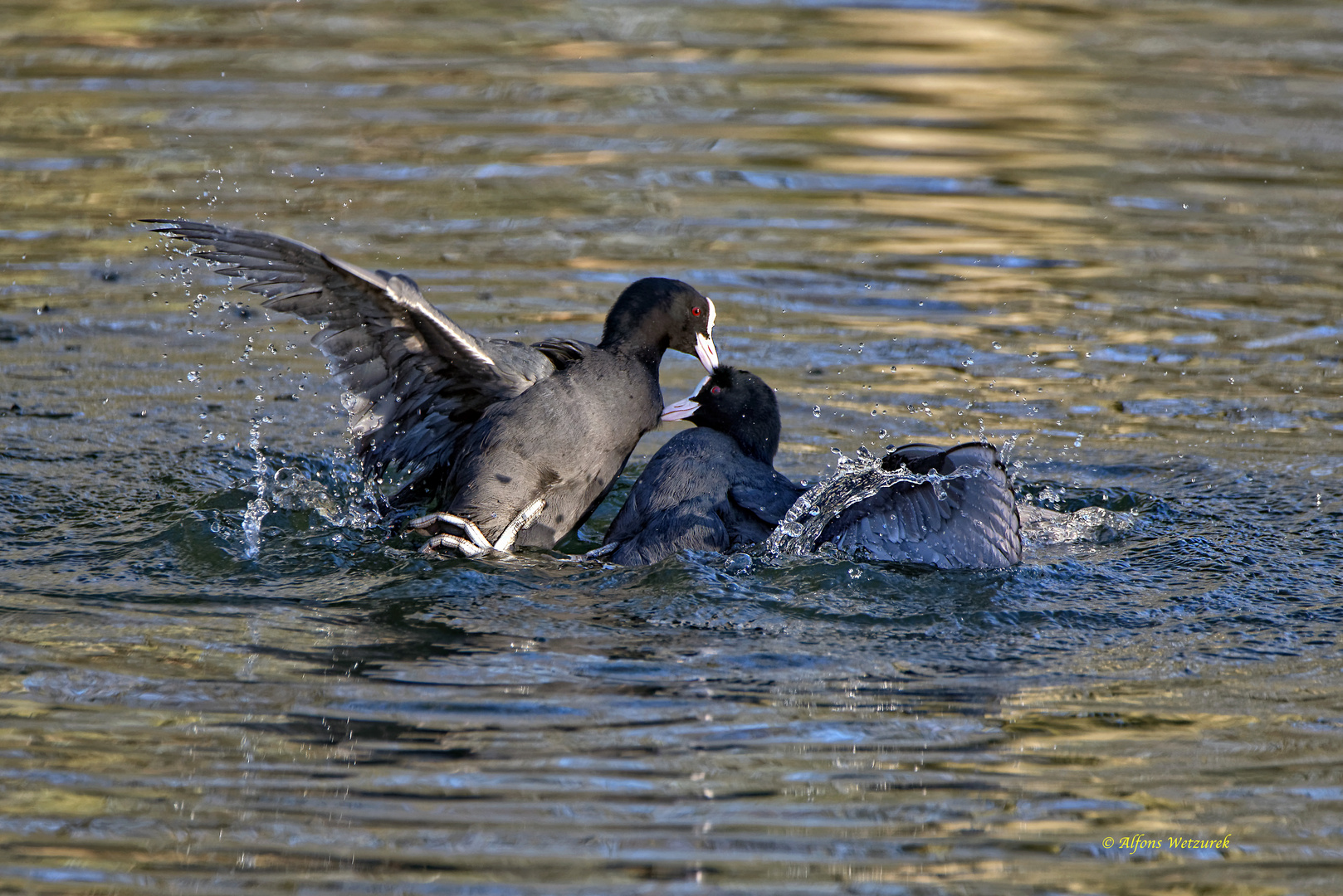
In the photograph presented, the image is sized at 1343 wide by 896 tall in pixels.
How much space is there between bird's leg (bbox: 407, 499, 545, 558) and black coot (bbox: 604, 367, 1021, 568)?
273 millimetres

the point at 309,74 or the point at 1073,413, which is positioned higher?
the point at 309,74

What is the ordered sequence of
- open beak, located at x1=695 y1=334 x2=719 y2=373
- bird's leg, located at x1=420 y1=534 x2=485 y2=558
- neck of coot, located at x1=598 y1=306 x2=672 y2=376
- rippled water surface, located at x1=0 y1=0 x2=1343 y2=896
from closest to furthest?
rippled water surface, located at x1=0 y1=0 x2=1343 y2=896 < bird's leg, located at x1=420 y1=534 x2=485 y2=558 < neck of coot, located at x1=598 y1=306 x2=672 y2=376 < open beak, located at x1=695 y1=334 x2=719 y2=373

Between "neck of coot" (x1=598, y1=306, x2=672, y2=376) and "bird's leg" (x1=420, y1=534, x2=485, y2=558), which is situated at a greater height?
"neck of coot" (x1=598, y1=306, x2=672, y2=376)

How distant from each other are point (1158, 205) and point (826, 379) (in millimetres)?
3079

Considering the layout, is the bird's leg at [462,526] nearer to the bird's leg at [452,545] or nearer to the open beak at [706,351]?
the bird's leg at [452,545]

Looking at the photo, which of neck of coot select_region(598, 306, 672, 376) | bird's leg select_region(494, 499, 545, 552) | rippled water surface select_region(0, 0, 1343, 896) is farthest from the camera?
neck of coot select_region(598, 306, 672, 376)

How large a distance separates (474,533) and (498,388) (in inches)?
20.3

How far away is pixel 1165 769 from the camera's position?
11.2 feet

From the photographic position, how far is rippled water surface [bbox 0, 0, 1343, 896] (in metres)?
3.19

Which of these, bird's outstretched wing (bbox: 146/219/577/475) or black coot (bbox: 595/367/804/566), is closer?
bird's outstretched wing (bbox: 146/219/577/475)

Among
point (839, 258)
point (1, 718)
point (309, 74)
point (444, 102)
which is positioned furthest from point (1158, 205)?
point (1, 718)

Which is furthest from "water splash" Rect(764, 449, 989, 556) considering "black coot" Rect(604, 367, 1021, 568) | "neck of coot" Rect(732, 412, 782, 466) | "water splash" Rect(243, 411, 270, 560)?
"water splash" Rect(243, 411, 270, 560)

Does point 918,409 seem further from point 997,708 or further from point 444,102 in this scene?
point 444,102

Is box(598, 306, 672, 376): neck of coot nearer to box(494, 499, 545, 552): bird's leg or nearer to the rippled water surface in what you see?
box(494, 499, 545, 552): bird's leg
